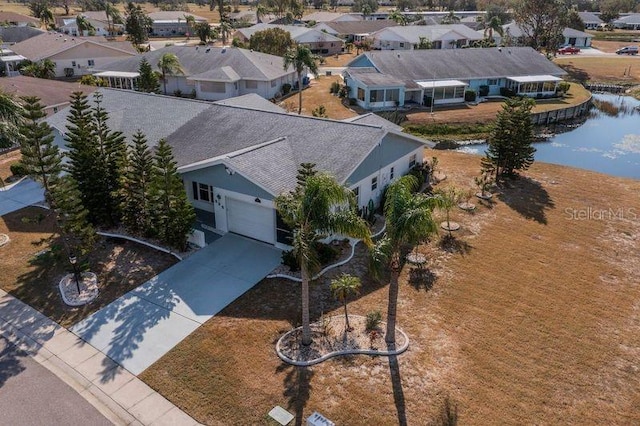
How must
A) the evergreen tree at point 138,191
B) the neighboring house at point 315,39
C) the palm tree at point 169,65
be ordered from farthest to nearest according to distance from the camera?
1. the neighboring house at point 315,39
2. the palm tree at point 169,65
3. the evergreen tree at point 138,191

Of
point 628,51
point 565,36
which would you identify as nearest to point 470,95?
point 628,51

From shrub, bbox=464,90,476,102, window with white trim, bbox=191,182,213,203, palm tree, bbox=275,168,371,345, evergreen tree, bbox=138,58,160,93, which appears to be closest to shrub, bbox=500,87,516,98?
shrub, bbox=464,90,476,102

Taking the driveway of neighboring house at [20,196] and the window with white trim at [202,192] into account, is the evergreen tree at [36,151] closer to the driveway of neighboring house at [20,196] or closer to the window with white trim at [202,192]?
the window with white trim at [202,192]

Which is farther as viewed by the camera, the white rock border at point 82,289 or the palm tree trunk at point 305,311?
the white rock border at point 82,289

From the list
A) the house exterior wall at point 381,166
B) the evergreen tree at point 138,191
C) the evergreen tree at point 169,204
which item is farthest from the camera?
the house exterior wall at point 381,166

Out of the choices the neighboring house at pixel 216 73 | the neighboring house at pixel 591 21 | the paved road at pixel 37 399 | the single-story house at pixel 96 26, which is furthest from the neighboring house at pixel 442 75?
the neighboring house at pixel 591 21

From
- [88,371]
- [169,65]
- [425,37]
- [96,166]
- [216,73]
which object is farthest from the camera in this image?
[425,37]

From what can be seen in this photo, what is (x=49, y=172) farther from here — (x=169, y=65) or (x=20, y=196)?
(x=169, y=65)

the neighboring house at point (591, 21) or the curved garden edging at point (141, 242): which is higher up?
the neighboring house at point (591, 21)
